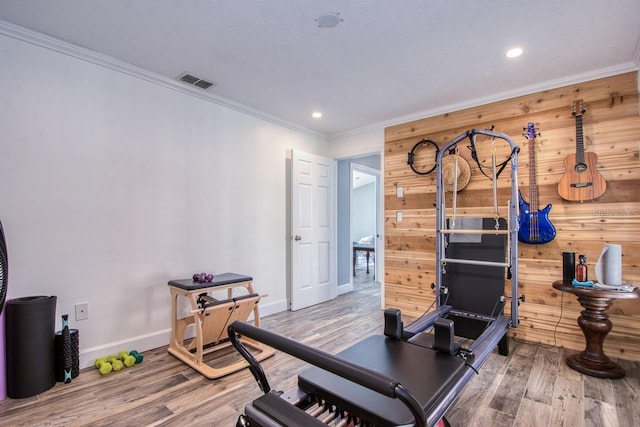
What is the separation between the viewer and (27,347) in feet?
6.77

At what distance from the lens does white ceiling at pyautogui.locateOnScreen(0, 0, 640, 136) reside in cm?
198

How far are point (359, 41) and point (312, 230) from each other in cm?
256

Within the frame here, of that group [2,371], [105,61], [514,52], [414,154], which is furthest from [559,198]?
[2,371]

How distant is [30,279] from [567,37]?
4264 millimetres

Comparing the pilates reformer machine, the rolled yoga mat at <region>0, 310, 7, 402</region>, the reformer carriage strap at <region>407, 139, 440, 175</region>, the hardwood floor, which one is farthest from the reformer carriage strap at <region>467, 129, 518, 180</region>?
the rolled yoga mat at <region>0, 310, 7, 402</region>

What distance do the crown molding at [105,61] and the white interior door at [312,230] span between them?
3.42 feet

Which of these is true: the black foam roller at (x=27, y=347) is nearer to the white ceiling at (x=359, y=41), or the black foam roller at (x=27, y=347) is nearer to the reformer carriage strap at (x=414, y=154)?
the white ceiling at (x=359, y=41)

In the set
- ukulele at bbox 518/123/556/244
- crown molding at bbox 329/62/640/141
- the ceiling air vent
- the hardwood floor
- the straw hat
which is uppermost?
the ceiling air vent

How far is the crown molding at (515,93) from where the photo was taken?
2.68 metres

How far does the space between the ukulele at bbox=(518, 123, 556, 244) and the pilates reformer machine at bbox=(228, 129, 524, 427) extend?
0.93 ft

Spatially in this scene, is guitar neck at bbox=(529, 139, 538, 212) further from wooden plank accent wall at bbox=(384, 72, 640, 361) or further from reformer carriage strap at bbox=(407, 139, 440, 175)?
reformer carriage strap at bbox=(407, 139, 440, 175)

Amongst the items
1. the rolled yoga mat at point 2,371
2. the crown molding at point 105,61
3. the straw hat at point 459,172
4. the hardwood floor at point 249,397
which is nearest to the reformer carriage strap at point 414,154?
the straw hat at point 459,172

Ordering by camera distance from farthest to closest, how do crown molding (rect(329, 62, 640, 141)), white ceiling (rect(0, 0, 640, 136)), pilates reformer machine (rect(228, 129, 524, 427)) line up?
crown molding (rect(329, 62, 640, 141)) → white ceiling (rect(0, 0, 640, 136)) → pilates reformer machine (rect(228, 129, 524, 427))

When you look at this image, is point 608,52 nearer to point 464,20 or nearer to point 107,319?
point 464,20
